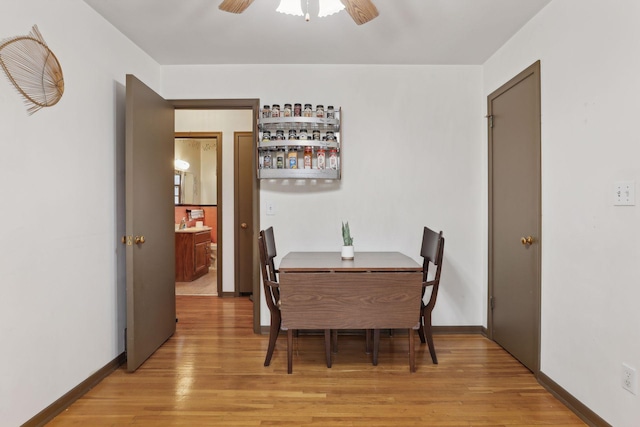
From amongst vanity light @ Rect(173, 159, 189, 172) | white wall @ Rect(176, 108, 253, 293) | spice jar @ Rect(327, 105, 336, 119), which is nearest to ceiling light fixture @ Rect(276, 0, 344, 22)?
spice jar @ Rect(327, 105, 336, 119)

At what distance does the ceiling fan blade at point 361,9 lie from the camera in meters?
1.60

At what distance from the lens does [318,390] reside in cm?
199

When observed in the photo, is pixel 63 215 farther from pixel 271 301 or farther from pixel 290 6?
pixel 290 6

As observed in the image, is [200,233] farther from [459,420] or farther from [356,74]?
[459,420]

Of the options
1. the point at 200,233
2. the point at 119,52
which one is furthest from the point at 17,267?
the point at 200,233

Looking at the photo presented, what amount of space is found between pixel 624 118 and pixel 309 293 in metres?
1.77

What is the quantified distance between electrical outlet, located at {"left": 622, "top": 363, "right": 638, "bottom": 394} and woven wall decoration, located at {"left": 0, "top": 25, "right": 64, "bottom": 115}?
2.92 metres

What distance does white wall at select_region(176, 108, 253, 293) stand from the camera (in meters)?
4.07

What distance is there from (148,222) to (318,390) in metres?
1.57

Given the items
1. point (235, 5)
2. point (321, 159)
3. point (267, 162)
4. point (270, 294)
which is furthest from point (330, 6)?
point (270, 294)

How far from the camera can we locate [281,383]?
207 cm

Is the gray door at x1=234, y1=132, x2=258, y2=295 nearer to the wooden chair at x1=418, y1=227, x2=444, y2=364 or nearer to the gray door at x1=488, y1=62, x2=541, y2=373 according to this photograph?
the wooden chair at x1=418, y1=227, x2=444, y2=364

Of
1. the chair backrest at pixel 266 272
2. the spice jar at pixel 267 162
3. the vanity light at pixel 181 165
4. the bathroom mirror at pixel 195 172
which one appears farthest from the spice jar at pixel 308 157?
the vanity light at pixel 181 165

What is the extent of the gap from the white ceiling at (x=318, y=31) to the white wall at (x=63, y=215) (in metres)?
0.29
